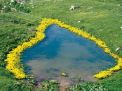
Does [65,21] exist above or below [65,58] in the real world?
above

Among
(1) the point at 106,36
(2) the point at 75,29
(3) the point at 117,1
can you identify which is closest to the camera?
(1) the point at 106,36

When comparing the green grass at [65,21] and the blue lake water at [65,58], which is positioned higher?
the green grass at [65,21]

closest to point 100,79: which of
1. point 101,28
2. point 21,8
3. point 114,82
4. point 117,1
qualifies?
point 114,82

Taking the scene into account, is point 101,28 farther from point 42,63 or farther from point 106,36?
point 42,63

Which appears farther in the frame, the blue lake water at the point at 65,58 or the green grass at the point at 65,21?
the blue lake water at the point at 65,58

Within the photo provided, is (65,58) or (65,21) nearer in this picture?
(65,58)
